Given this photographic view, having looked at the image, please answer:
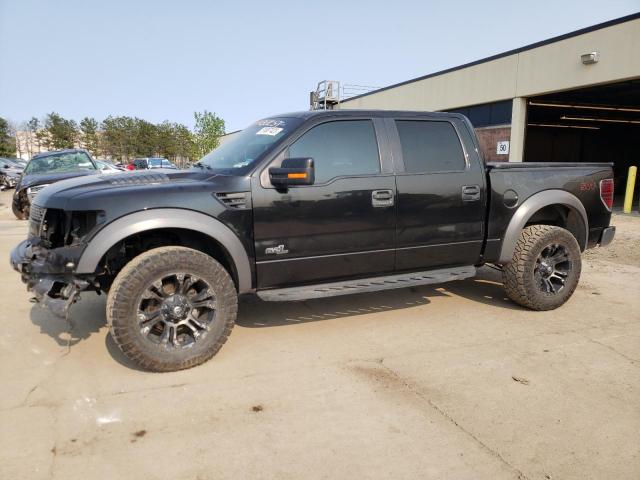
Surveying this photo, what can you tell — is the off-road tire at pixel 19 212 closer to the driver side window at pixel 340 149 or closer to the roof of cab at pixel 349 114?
the roof of cab at pixel 349 114

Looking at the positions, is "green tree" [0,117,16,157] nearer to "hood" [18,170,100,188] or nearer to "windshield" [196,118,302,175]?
"hood" [18,170,100,188]

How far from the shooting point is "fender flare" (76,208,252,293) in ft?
10.1

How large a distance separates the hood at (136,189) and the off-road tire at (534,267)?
9.19 feet

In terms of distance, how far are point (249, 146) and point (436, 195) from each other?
1.70 metres

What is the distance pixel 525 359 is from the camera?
355cm

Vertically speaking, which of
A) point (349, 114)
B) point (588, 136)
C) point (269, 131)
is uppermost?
point (588, 136)

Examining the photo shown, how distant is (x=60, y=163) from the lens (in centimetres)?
1070

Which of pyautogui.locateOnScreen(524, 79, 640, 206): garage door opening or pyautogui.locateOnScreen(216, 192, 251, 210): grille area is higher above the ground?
pyautogui.locateOnScreen(524, 79, 640, 206): garage door opening

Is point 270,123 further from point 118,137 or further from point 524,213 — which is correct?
point 118,137

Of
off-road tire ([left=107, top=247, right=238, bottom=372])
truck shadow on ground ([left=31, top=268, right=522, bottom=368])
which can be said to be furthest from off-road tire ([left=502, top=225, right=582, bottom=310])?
off-road tire ([left=107, top=247, right=238, bottom=372])

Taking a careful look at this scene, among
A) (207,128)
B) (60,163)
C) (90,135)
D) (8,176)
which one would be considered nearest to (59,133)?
(90,135)

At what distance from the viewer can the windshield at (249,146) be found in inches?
145

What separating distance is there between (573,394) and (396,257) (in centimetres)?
167

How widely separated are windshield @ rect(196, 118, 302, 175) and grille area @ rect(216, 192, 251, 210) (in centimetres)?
20
